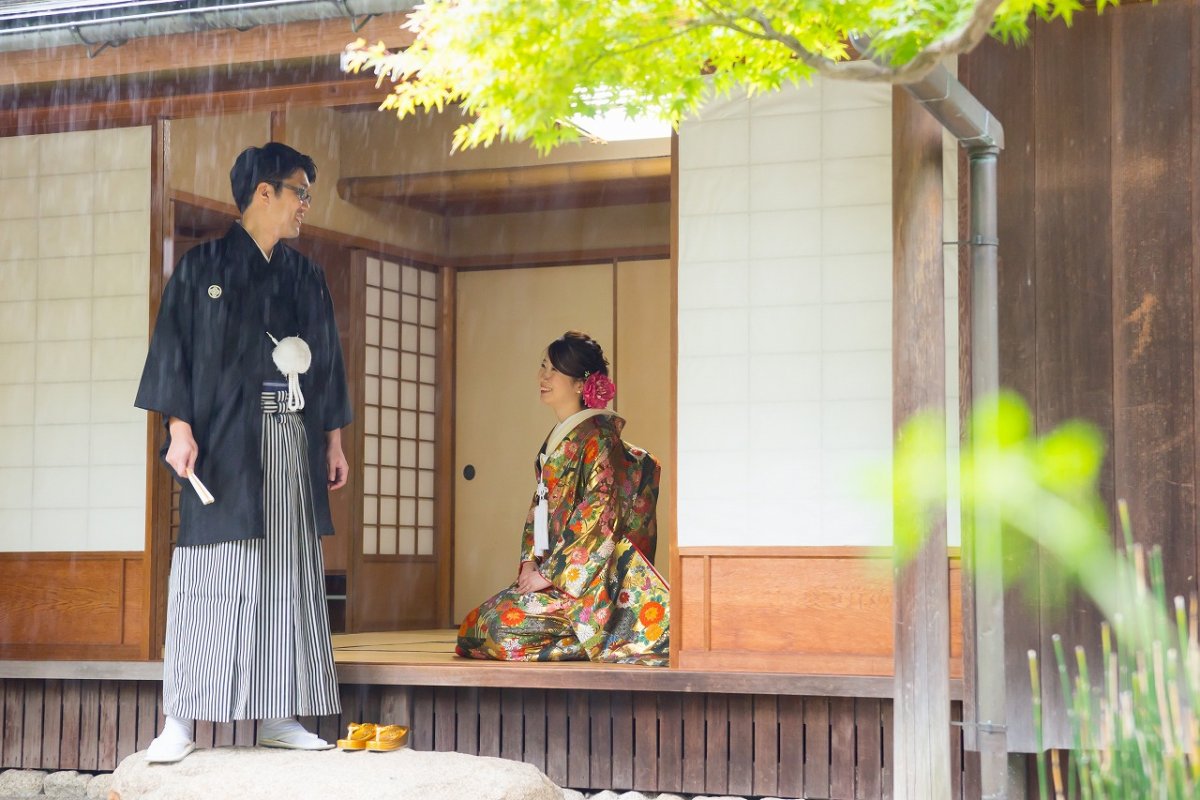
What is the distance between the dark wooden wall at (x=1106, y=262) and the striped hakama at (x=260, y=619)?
7.21 ft

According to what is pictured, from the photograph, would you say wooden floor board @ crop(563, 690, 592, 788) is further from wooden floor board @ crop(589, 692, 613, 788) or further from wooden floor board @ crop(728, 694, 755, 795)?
wooden floor board @ crop(728, 694, 755, 795)

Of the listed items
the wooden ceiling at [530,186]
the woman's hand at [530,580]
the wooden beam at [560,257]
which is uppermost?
the wooden ceiling at [530,186]

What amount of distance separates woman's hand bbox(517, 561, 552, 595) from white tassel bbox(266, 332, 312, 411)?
137cm

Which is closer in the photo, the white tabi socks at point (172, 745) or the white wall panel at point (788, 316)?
the white tabi socks at point (172, 745)

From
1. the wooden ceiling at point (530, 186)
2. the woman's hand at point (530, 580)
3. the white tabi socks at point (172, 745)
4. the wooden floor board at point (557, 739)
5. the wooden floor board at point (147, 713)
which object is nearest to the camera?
the white tabi socks at point (172, 745)

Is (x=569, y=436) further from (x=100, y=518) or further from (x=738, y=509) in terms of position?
(x=100, y=518)

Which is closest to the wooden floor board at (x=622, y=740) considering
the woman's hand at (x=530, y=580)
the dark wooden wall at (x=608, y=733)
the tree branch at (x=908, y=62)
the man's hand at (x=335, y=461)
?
the dark wooden wall at (x=608, y=733)

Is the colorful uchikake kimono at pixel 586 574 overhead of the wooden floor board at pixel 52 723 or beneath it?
overhead

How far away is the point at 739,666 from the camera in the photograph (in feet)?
15.8

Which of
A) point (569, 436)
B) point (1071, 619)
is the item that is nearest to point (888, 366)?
point (1071, 619)

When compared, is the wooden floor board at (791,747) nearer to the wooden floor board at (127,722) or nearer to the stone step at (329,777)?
the stone step at (329,777)

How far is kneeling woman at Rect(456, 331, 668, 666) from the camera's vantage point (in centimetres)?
567

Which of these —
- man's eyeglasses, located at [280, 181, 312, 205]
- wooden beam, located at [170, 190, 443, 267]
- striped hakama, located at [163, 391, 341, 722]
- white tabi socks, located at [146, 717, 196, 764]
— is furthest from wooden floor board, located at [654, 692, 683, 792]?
wooden beam, located at [170, 190, 443, 267]

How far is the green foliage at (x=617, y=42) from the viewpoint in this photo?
2.94 m
